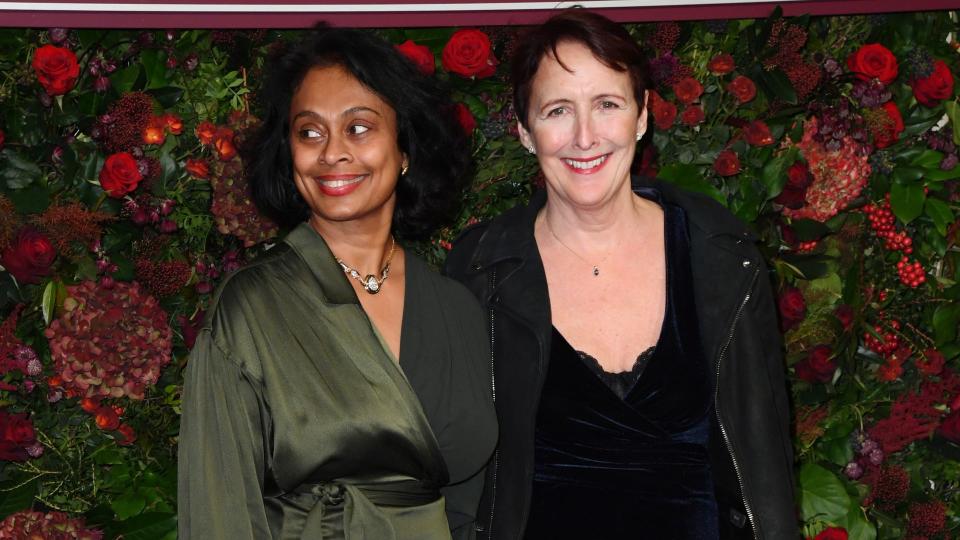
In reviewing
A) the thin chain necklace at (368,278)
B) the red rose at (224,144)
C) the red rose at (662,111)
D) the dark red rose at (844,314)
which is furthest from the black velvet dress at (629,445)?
the red rose at (224,144)

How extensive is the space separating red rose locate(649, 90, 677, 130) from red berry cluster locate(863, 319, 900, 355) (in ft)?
2.73

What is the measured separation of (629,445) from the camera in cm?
227

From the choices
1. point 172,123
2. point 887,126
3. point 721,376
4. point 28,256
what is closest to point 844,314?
point 887,126

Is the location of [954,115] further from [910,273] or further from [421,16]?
[421,16]

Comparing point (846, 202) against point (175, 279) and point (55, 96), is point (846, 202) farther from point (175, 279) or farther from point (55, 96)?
point (55, 96)

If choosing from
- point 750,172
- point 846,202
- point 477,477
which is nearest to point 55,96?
point 477,477

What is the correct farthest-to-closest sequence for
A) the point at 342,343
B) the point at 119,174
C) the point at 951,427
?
the point at 951,427
the point at 119,174
the point at 342,343

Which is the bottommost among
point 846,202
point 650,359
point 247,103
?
point 650,359

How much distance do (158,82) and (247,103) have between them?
221 millimetres

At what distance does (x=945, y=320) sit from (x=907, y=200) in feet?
1.19

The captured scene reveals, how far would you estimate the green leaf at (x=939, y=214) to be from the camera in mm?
3078

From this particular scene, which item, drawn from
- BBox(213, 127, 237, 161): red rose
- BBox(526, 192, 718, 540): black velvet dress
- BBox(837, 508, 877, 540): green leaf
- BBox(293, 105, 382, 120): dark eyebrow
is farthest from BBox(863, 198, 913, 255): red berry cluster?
BBox(213, 127, 237, 161): red rose

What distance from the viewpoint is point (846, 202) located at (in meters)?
3.03

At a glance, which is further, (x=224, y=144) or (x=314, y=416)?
(x=224, y=144)
